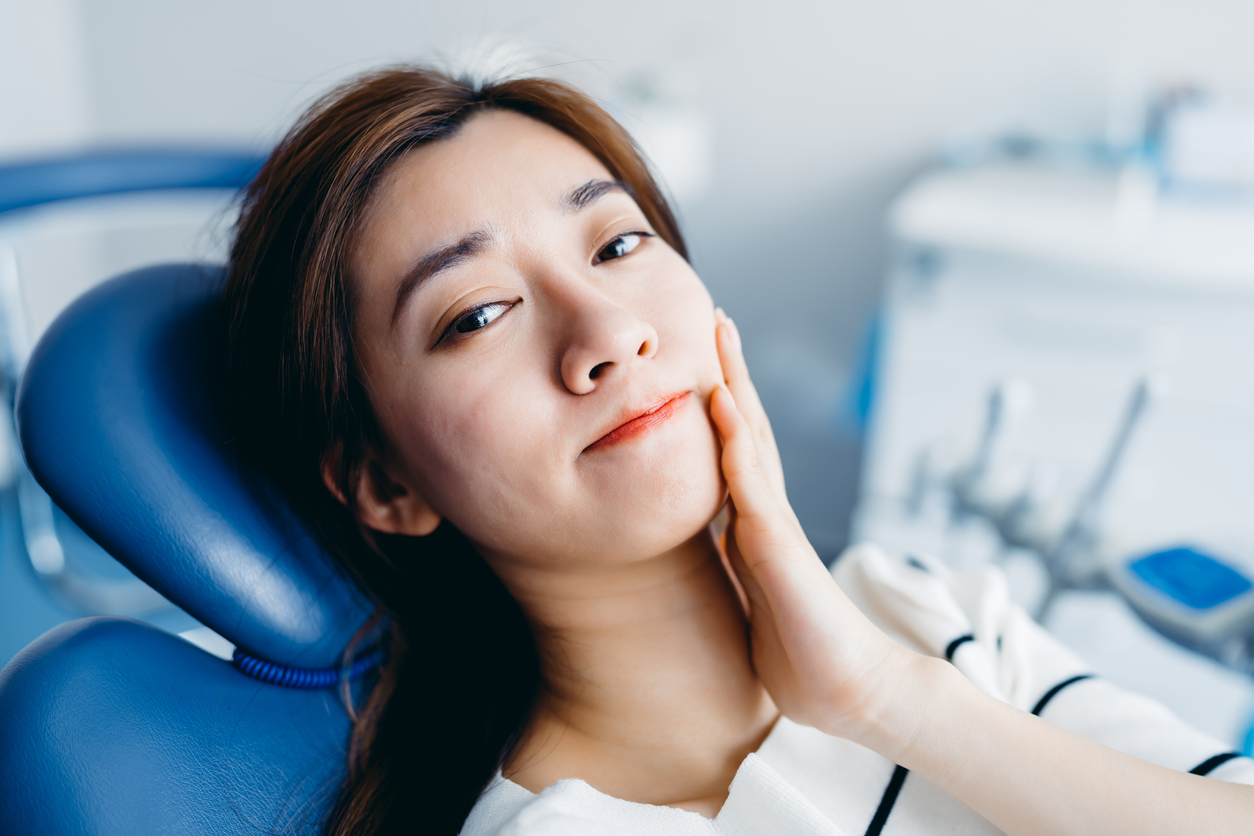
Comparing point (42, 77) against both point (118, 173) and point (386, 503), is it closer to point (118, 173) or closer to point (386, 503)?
point (118, 173)

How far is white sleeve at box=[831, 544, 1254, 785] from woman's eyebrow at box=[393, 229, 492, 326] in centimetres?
57

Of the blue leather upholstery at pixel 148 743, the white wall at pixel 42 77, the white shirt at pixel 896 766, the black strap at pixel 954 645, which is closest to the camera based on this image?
the blue leather upholstery at pixel 148 743

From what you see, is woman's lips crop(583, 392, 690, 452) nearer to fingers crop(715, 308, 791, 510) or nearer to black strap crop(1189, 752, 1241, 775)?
fingers crop(715, 308, 791, 510)

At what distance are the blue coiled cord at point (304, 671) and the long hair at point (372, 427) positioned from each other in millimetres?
20

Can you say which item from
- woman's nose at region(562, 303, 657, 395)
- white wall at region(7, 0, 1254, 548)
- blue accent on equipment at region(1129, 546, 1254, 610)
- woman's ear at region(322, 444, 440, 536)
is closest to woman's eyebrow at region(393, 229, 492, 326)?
woman's nose at region(562, 303, 657, 395)

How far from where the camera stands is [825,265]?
2260 millimetres

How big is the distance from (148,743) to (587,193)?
0.60 m

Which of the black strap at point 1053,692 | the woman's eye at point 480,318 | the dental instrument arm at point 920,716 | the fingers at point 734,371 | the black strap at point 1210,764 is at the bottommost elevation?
the black strap at point 1053,692

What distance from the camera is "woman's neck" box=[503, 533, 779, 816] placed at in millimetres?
811

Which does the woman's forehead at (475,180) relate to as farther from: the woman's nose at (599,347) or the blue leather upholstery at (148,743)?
the blue leather upholstery at (148,743)

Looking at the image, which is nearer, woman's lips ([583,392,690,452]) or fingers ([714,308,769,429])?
woman's lips ([583,392,690,452])

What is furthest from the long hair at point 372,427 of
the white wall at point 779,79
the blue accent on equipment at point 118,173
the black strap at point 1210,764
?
the white wall at point 779,79

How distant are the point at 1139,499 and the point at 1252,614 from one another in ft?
2.02

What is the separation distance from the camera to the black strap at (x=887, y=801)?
0.75 metres
